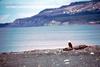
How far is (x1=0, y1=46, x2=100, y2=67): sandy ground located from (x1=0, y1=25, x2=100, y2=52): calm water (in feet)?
0.44

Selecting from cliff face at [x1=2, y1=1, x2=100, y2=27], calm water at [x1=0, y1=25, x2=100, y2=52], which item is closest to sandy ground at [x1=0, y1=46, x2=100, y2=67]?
calm water at [x1=0, y1=25, x2=100, y2=52]

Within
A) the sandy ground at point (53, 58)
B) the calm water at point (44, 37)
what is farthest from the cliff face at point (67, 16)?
the sandy ground at point (53, 58)

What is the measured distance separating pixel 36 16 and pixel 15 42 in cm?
65

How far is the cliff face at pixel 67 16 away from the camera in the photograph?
4766mm

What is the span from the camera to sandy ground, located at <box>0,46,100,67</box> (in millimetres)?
4090

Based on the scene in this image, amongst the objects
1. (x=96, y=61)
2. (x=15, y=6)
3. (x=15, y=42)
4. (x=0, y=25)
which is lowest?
(x=96, y=61)

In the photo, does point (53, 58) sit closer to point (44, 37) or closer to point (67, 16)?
point (44, 37)

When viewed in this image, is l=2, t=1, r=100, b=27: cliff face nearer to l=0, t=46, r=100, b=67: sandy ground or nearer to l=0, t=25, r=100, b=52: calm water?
l=0, t=25, r=100, b=52: calm water

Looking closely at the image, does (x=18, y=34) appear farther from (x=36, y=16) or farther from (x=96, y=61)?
(x=96, y=61)

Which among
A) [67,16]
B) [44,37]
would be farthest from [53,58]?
[67,16]

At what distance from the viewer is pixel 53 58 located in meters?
4.35

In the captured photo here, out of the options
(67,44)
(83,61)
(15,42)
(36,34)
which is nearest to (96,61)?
(83,61)

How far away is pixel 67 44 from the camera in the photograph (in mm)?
4668

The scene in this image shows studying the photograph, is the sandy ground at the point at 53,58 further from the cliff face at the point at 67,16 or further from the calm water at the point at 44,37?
the cliff face at the point at 67,16
